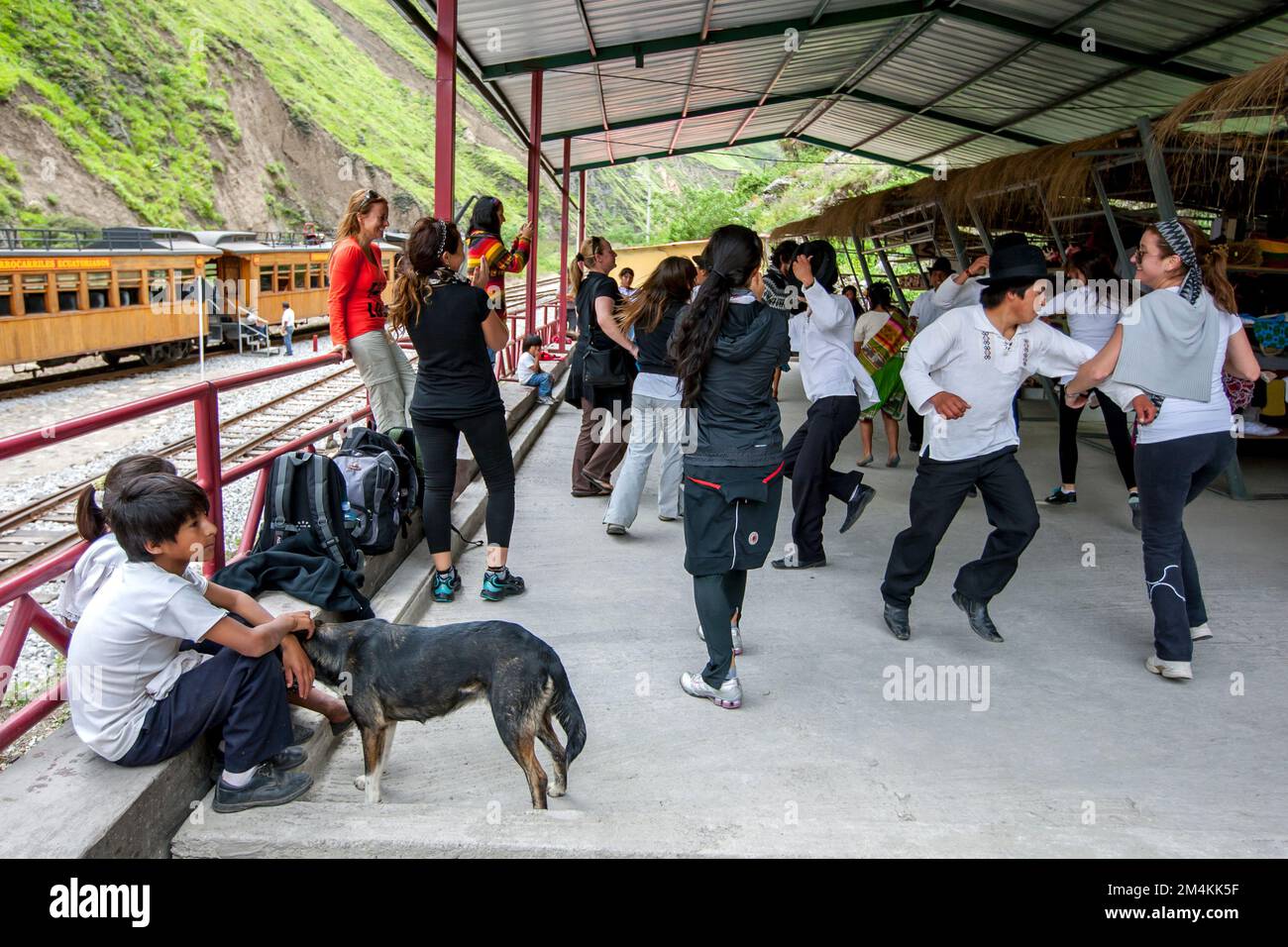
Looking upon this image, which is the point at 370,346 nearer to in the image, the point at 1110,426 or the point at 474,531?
the point at 474,531

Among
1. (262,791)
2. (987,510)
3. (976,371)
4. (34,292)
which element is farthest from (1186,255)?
(34,292)

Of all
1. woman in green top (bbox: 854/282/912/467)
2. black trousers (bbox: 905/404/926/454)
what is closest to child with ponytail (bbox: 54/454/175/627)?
woman in green top (bbox: 854/282/912/467)

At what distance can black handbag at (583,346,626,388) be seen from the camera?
696 cm

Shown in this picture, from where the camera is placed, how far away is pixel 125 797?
8.40 ft

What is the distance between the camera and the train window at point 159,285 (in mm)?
19816

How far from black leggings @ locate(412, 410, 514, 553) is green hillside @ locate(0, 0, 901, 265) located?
2408cm

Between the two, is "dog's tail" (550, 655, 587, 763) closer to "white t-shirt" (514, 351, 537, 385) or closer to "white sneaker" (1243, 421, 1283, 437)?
"white sneaker" (1243, 421, 1283, 437)

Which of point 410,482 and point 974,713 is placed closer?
point 974,713

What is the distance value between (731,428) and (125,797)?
2.23 m

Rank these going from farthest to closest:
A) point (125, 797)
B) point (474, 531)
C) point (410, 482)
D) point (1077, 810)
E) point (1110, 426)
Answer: point (1110, 426) → point (474, 531) → point (410, 482) → point (1077, 810) → point (125, 797)

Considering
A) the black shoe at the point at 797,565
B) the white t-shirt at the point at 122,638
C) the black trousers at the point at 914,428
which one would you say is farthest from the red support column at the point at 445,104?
the white t-shirt at the point at 122,638

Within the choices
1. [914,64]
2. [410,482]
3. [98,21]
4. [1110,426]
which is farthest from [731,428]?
[98,21]

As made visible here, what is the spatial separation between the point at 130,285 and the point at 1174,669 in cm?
1962

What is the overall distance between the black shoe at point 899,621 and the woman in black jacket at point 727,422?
113 centimetres
